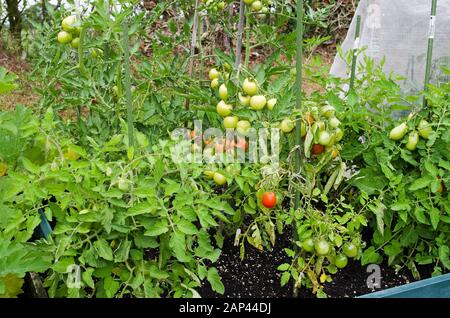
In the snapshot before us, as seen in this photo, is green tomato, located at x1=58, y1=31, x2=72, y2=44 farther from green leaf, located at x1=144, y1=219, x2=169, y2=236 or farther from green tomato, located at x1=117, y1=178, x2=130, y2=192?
green leaf, located at x1=144, y1=219, x2=169, y2=236

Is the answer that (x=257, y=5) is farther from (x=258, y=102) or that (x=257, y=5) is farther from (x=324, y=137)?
(x=324, y=137)

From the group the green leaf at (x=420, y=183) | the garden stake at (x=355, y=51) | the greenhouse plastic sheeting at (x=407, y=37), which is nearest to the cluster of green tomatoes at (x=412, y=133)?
the green leaf at (x=420, y=183)

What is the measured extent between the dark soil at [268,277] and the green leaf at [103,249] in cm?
55

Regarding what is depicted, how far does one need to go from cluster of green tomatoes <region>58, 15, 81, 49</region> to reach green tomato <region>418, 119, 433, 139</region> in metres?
1.13

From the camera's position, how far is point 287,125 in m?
1.53

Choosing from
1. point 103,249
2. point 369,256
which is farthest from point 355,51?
point 103,249

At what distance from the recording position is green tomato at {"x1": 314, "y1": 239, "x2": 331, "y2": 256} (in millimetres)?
1593

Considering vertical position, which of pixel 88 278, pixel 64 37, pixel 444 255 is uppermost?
pixel 64 37

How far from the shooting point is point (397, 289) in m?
1.50

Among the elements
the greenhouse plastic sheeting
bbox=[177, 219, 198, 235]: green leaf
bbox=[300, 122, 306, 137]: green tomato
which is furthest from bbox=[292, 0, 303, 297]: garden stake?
→ the greenhouse plastic sheeting

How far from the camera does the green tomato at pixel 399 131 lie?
5.80ft

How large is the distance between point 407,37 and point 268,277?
1412mm
